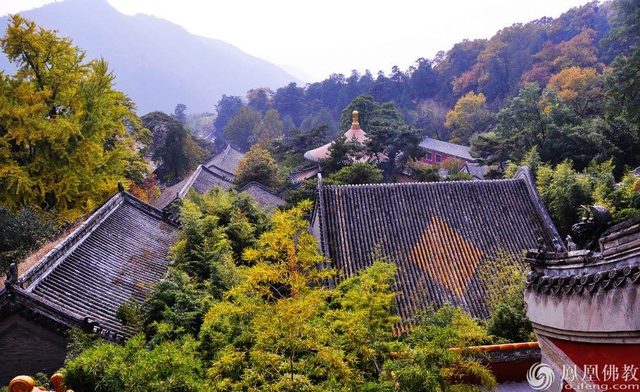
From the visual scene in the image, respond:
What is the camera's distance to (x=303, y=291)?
6777 millimetres

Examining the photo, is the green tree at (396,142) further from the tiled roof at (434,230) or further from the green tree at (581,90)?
the tiled roof at (434,230)

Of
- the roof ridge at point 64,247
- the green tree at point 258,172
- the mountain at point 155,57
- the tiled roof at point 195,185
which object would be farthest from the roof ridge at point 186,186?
the mountain at point 155,57

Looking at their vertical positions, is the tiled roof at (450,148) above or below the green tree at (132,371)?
below

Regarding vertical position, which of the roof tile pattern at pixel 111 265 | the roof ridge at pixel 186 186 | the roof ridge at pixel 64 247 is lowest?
the roof ridge at pixel 186 186

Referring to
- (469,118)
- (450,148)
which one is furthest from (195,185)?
(469,118)

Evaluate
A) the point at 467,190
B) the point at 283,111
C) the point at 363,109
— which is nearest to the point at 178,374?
the point at 467,190

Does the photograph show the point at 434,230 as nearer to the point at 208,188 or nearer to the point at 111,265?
the point at 111,265

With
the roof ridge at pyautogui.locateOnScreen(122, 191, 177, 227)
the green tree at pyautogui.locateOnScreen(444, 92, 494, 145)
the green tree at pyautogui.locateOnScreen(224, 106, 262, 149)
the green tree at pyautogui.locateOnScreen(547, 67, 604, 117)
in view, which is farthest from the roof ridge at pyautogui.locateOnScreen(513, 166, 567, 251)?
the green tree at pyautogui.locateOnScreen(224, 106, 262, 149)

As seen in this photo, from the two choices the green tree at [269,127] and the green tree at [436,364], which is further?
the green tree at [269,127]

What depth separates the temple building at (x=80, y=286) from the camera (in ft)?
25.6

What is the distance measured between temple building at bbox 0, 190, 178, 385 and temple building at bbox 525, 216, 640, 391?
6.78 m

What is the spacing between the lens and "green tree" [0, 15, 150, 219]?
13438 millimetres

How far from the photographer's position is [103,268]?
1048cm

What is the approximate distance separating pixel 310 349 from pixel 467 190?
10115 millimetres
